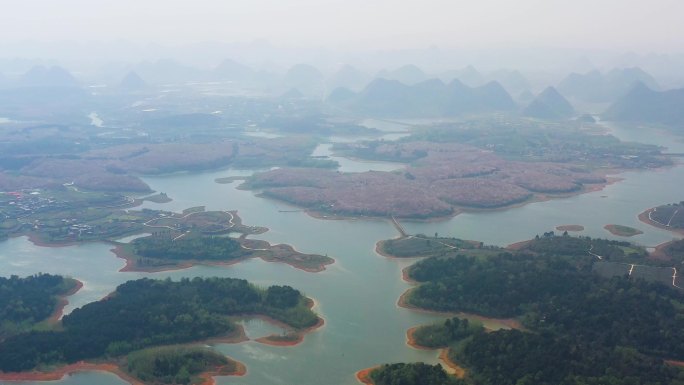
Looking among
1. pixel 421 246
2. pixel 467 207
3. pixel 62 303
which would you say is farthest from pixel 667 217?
pixel 62 303

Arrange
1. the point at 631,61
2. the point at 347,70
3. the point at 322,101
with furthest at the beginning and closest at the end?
the point at 631,61, the point at 347,70, the point at 322,101

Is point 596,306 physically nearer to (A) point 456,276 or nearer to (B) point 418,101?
(A) point 456,276

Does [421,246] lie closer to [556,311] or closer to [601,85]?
[556,311]

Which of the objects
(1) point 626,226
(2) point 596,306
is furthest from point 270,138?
(2) point 596,306

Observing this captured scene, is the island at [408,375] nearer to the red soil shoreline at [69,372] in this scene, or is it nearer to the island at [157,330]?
the island at [157,330]

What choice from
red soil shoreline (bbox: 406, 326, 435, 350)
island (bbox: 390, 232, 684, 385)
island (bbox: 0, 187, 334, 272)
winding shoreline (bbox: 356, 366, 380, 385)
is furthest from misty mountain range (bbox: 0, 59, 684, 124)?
winding shoreline (bbox: 356, 366, 380, 385)

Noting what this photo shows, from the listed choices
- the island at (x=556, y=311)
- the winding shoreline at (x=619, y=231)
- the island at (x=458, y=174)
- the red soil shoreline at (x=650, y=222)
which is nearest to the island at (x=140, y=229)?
the island at (x=458, y=174)
